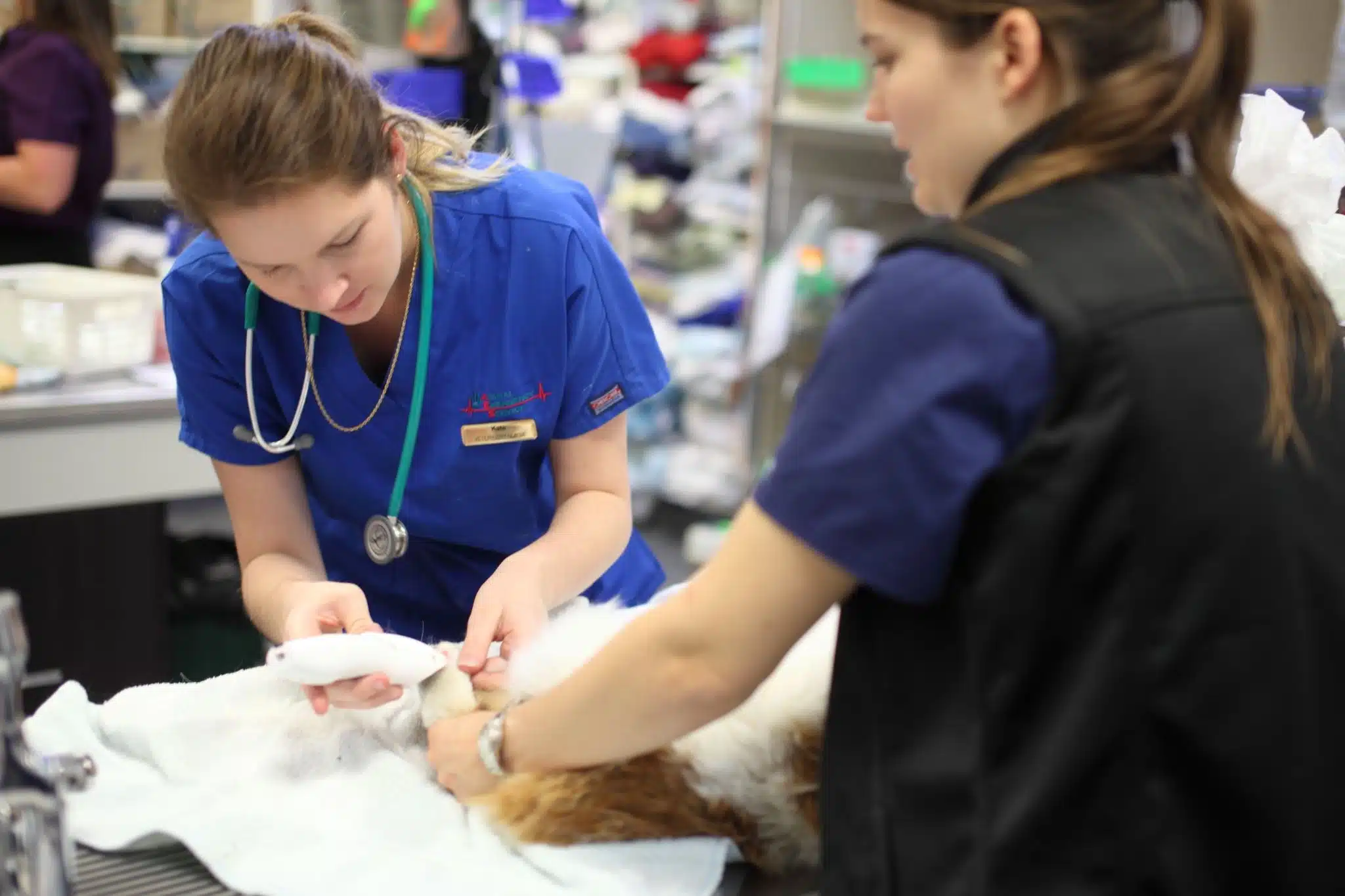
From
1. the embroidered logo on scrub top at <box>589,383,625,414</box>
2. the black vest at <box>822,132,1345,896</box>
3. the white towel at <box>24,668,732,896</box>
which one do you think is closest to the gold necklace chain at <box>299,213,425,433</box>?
the embroidered logo on scrub top at <box>589,383,625,414</box>

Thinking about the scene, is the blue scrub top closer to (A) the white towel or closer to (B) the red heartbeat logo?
(B) the red heartbeat logo

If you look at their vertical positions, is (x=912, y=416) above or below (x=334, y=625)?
above

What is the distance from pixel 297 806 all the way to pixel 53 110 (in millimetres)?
2012

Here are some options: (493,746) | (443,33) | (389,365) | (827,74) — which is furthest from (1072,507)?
(443,33)

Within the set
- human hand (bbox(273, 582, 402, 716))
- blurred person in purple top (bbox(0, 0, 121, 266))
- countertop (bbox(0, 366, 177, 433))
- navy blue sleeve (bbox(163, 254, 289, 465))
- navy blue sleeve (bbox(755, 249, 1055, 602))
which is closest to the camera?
navy blue sleeve (bbox(755, 249, 1055, 602))

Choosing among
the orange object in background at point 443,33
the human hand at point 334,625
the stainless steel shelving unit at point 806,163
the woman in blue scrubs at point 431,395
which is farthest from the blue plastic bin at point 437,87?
the human hand at point 334,625

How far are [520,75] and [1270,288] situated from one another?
3118 millimetres

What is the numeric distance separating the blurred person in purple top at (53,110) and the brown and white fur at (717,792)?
2064 millimetres

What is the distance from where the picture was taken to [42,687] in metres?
2.25

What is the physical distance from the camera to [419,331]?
135cm

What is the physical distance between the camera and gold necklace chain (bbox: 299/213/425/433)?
1352mm

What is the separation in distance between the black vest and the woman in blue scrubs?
0.58 m

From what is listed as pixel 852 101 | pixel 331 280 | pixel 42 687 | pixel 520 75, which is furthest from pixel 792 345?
pixel 331 280

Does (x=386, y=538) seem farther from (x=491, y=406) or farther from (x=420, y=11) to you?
(x=420, y=11)
